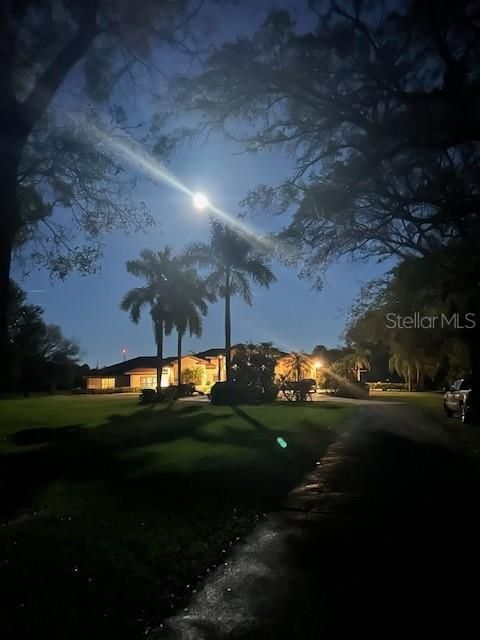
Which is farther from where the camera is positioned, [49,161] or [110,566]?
[49,161]

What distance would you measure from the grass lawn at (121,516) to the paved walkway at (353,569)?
35 cm

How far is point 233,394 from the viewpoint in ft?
102

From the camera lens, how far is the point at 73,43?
889 cm

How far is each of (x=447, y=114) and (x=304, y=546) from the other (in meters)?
10.7

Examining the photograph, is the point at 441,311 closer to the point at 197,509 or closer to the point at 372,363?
the point at 197,509

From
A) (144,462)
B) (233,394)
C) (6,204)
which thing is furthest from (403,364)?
(6,204)

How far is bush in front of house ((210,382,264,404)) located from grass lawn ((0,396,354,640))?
15266mm

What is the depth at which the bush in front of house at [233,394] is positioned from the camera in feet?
102

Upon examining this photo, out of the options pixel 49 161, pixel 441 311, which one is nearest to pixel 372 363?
pixel 441 311

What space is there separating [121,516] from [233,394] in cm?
2451

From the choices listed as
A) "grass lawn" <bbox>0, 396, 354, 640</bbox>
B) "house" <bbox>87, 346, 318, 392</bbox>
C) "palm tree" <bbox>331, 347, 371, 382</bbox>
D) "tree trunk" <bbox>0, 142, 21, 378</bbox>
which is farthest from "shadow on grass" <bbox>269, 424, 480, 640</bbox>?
"house" <bbox>87, 346, 318, 392</bbox>

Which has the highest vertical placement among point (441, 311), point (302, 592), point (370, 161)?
point (370, 161)

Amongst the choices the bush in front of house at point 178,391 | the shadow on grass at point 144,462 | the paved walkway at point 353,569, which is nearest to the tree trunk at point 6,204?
the shadow on grass at point 144,462
